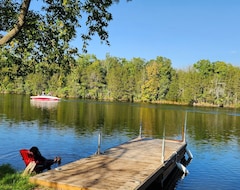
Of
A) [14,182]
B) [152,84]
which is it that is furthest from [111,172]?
[152,84]

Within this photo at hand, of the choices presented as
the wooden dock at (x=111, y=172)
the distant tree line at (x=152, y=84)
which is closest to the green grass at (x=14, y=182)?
the wooden dock at (x=111, y=172)

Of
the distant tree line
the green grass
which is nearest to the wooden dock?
the green grass

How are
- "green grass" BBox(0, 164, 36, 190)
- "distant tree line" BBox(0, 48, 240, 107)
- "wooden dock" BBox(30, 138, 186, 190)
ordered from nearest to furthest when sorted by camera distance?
"green grass" BBox(0, 164, 36, 190) → "wooden dock" BBox(30, 138, 186, 190) → "distant tree line" BBox(0, 48, 240, 107)

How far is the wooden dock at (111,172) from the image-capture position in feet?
29.9

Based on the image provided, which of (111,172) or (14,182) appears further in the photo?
(111,172)

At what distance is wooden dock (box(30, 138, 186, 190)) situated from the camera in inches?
358

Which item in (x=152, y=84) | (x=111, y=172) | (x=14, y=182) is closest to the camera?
(x=14, y=182)

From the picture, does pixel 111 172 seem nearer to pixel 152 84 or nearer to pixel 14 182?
pixel 14 182

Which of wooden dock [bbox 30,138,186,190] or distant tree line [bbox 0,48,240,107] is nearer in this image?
wooden dock [bbox 30,138,186,190]

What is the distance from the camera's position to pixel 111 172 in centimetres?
1090

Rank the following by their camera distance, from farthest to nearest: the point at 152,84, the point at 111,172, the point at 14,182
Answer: the point at 152,84 < the point at 111,172 < the point at 14,182

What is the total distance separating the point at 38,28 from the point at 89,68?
106686mm

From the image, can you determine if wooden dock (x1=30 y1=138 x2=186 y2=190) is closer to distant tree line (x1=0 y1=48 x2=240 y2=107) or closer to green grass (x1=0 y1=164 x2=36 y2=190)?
green grass (x1=0 y1=164 x2=36 y2=190)

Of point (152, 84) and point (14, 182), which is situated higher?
point (152, 84)
